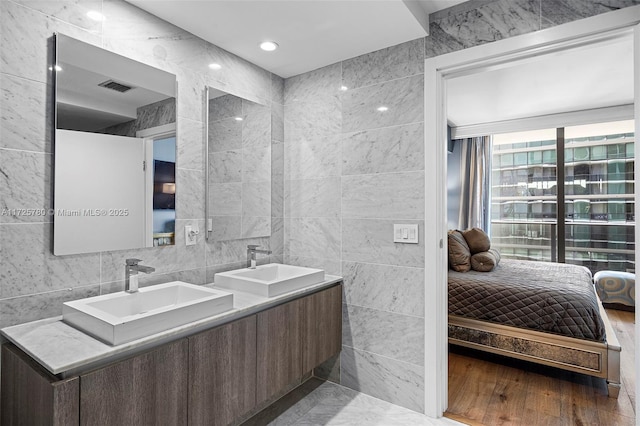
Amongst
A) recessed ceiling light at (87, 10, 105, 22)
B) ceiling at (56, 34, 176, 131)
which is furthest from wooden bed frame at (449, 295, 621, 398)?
recessed ceiling light at (87, 10, 105, 22)

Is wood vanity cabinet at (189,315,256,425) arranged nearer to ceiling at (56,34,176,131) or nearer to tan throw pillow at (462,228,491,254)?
ceiling at (56,34,176,131)

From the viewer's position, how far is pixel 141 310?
1752 millimetres

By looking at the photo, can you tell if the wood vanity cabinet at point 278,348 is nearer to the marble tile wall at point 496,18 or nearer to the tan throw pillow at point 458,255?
the marble tile wall at point 496,18

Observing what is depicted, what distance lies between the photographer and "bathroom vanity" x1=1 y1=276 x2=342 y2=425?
117 cm

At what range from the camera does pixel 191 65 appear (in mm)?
2127

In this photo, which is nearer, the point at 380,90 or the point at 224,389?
the point at 224,389

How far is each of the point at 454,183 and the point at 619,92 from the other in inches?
89.7

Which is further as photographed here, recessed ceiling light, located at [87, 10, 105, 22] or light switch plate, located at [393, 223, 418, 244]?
light switch plate, located at [393, 223, 418, 244]

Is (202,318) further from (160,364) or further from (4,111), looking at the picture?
(4,111)

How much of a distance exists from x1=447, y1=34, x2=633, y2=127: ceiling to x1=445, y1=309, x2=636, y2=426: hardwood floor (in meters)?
2.31

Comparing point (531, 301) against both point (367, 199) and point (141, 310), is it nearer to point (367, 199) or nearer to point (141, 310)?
point (367, 199)

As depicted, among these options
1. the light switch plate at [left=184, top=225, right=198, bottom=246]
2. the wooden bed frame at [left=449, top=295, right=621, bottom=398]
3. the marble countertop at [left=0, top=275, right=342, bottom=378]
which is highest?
the light switch plate at [left=184, top=225, right=198, bottom=246]

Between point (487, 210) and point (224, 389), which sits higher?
point (487, 210)

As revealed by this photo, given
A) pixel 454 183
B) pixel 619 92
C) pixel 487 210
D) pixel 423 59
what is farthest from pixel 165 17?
pixel 487 210
